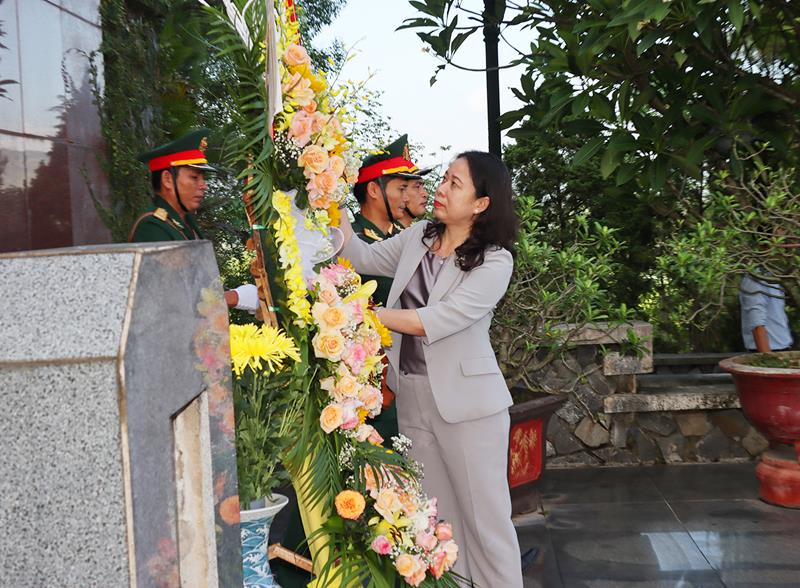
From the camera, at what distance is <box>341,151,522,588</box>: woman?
3.11 m

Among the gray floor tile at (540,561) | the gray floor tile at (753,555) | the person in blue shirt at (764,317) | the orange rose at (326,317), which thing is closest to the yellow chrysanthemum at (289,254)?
the orange rose at (326,317)

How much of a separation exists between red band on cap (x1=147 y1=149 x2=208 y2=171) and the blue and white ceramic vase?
2314 millimetres

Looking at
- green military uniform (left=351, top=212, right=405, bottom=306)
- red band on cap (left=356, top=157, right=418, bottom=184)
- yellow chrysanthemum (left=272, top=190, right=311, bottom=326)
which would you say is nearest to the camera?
yellow chrysanthemum (left=272, top=190, right=311, bottom=326)

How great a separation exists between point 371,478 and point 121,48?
4918mm

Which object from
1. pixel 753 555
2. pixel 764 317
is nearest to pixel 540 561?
pixel 753 555

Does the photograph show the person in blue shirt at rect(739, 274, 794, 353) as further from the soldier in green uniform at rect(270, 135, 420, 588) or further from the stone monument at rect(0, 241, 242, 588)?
the stone monument at rect(0, 241, 242, 588)

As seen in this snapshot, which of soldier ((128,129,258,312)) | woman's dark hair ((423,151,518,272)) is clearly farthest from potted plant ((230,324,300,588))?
soldier ((128,129,258,312))

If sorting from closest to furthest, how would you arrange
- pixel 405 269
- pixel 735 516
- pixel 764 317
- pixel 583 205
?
pixel 405 269
pixel 735 516
pixel 764 317
pixel 583 205

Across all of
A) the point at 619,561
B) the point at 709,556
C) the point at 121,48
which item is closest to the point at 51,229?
the point at 121,48

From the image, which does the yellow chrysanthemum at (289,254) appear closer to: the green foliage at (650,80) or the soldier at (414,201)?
the green foliage at (650,80)

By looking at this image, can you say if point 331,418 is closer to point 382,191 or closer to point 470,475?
point 470,475

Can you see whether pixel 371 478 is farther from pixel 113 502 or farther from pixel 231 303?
pixel 113 502

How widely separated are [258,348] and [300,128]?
60 centimetres

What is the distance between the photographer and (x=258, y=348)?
200 cm
